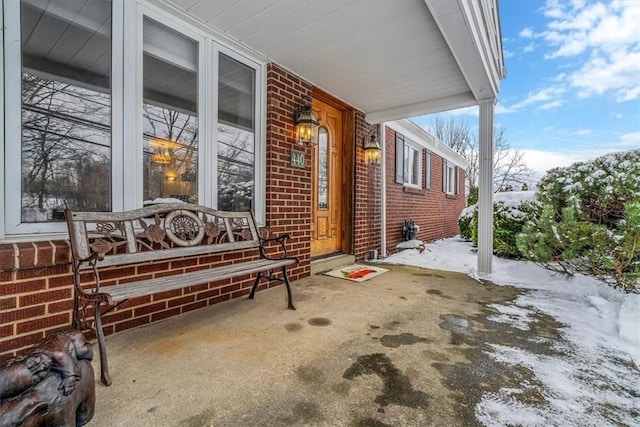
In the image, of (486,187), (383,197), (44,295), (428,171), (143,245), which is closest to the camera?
(44,295)

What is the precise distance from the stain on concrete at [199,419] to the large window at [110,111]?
1.51 metres

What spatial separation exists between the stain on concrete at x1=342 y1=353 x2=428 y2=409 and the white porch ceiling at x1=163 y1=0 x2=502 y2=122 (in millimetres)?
2558

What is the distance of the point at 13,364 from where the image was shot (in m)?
0.87

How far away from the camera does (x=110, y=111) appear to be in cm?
208

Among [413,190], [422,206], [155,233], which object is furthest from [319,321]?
[422,206]

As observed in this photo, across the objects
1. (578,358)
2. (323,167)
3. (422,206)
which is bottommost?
(578,358)

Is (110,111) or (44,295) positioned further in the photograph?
(110,111)

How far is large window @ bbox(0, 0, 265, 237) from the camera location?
1733mm

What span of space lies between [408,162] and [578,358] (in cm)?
552

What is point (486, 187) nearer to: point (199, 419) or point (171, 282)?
point (171, 282)

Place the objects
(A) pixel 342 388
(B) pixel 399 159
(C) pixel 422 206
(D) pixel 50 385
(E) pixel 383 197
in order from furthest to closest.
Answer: (C) pixel 422 206, (B) pixel 399 159, (E) pixel 383 197, (A) pixel 342 388, (D) pixel 50 385

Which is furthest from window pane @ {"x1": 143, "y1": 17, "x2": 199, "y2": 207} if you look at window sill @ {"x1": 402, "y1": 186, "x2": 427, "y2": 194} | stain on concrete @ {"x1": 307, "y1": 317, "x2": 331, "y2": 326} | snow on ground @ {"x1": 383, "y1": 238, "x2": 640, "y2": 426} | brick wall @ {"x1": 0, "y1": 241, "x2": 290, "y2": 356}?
window sill @ {"x1": 402, "y1": 186, "x2": 427, "y2": 194}

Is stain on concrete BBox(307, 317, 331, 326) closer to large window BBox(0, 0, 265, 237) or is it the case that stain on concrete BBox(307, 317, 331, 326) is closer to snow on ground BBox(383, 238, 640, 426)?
snow on ground BBox(383, 238, 640, 426)

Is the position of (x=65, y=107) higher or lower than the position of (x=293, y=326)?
higher
